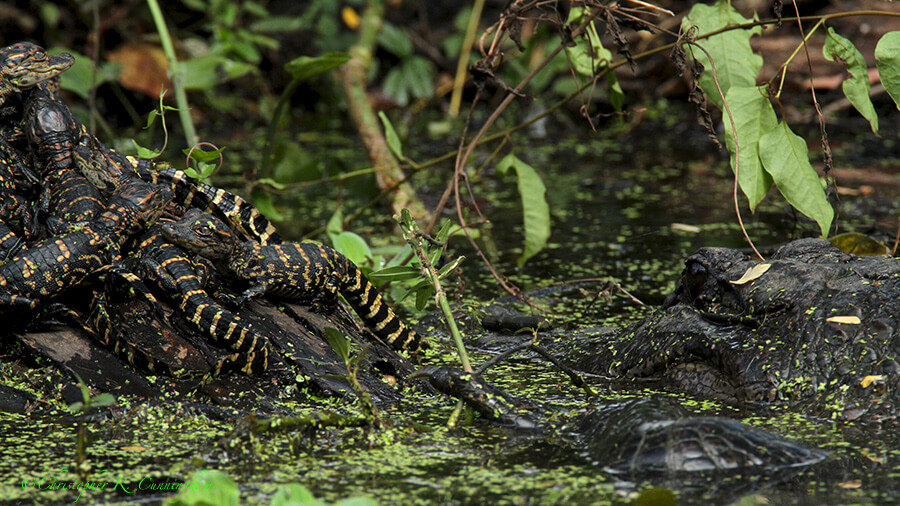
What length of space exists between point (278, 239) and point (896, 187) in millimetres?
4776

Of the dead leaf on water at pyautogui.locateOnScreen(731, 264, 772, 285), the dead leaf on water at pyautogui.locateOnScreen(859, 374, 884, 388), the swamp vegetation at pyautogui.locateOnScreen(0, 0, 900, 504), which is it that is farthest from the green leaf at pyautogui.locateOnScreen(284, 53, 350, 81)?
the dead leaf on water at pyautogui.locateOnScreen(859, 374, 884, 388)

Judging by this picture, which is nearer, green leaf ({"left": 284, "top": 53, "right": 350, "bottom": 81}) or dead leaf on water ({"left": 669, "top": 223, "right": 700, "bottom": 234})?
green leaf ({"left": 284, "top": 53, "right": 350, "bottom": 81})

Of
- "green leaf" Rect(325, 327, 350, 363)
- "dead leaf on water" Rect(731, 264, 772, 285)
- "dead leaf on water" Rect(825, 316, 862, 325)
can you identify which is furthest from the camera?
"dead leaf on water" Rect(731, 264, 772, 285)

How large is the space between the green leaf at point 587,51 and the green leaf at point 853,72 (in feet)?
3.26

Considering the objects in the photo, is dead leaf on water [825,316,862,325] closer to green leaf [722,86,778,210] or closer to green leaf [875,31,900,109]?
green leaf [722,86,778,210]

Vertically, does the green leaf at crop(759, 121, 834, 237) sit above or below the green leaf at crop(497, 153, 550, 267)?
above

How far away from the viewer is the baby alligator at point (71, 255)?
280 cm

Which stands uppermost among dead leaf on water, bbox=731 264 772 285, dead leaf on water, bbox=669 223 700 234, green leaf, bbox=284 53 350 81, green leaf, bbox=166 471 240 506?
green leaf, bbox=284 53 350 81

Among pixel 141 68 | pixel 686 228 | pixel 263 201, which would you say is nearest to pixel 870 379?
pixel 686 228

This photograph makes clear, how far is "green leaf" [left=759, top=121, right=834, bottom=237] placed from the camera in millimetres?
3270

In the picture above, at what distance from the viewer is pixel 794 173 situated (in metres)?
3.29

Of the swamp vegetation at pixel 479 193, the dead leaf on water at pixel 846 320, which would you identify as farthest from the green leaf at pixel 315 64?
the dead leaf on water at pixel 846 320

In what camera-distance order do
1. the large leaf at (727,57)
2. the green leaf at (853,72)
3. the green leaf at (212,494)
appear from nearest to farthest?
the green leaf at (212,494) → the green leaf at (853,72) → the large leaf at (727,57)

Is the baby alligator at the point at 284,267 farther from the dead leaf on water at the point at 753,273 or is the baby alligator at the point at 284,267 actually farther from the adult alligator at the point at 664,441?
the dead leaf on water at the point at 753,273
